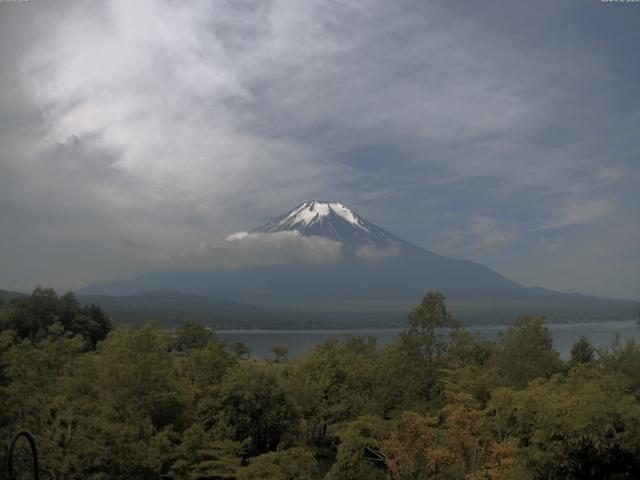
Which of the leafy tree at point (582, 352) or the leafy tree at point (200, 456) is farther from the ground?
the leafy tree at point (582, 352)

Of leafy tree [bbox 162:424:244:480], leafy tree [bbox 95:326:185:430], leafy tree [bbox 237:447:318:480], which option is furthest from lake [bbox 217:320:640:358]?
leafy tree [bbox 237:447:318:480]

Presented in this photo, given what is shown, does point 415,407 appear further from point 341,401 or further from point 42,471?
point 42,471

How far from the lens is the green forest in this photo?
36.9 ft

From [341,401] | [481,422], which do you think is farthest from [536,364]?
[481,422]

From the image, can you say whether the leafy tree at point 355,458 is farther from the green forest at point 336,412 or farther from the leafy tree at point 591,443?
the leafy tree at point 591,443

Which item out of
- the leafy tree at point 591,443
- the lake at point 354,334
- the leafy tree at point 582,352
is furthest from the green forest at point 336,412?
the lake at point 354,334

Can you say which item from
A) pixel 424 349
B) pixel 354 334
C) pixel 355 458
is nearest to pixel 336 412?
pixel 424 349

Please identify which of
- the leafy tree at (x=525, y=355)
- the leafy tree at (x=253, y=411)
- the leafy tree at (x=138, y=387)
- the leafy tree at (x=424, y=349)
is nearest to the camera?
the leafy tree at (x=138, y=387)

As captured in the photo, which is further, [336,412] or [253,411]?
[336,412]

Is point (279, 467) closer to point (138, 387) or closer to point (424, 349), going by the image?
point (138, 387)

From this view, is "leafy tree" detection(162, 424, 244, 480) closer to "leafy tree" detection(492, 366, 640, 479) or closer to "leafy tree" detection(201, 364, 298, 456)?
"leafy tree" detection(201, 364, 298, 456)

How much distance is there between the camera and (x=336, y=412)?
81.8 ft

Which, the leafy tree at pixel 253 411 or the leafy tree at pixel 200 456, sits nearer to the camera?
the leafy tree at pixel 200 456

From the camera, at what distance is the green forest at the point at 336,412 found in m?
11.3
